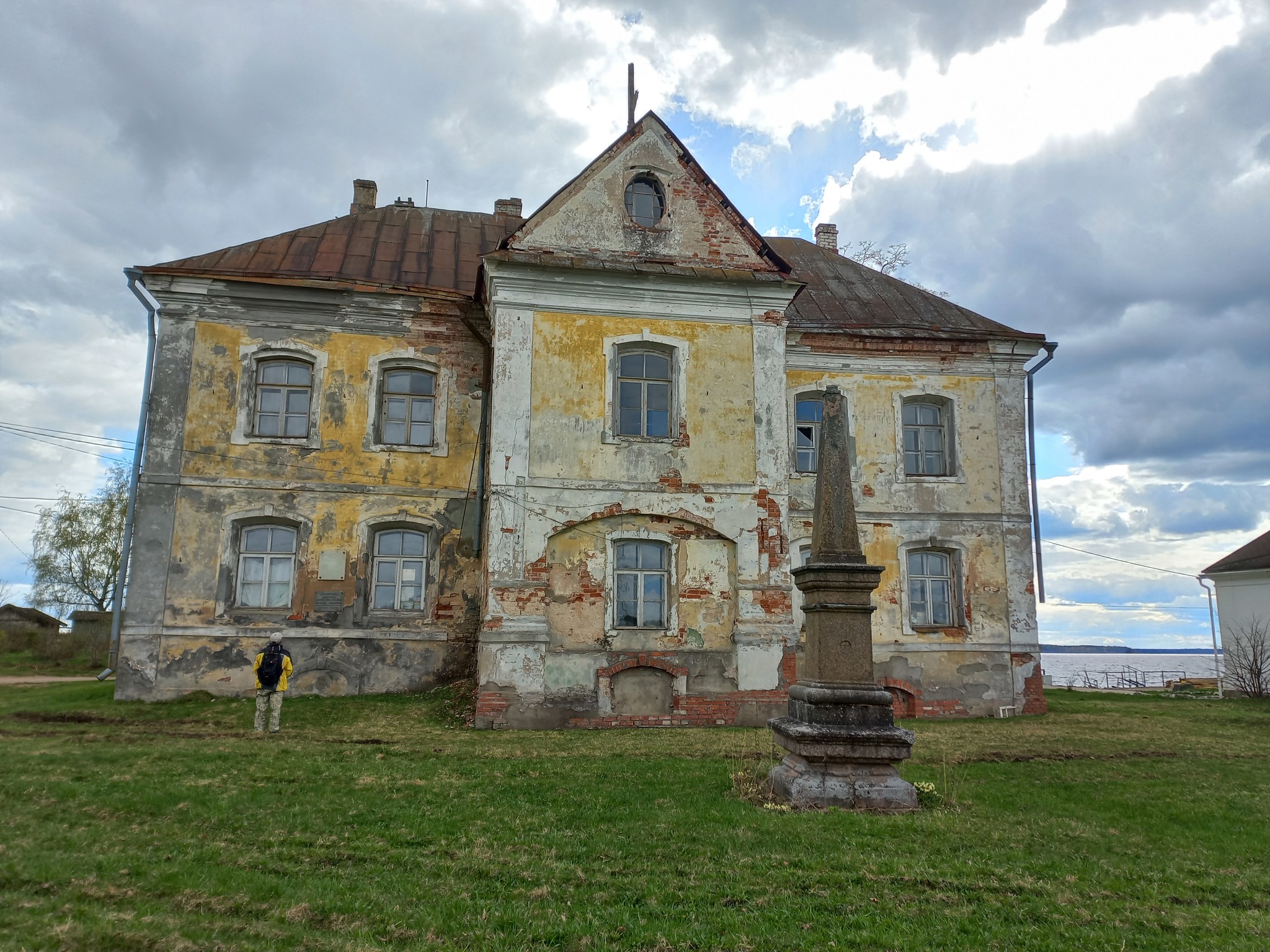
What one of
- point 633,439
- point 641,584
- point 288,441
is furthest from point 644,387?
point 288,441

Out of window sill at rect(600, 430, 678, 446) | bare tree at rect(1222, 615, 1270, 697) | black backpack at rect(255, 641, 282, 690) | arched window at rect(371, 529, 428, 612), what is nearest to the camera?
black backpack at rect(255, 641, 282, 690)

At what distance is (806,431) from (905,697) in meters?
5.40

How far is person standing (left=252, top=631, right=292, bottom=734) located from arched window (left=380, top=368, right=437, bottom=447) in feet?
16.2

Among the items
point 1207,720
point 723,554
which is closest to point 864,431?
point 723,554

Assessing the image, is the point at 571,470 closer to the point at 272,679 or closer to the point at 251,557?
the point at 272,679

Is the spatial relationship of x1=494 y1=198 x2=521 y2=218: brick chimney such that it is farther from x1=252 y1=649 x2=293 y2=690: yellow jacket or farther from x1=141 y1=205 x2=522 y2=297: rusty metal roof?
x1=252 y1=649 x2=293 y2=690: yellow jacket

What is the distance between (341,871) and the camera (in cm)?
508

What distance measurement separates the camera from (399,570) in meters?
15.2

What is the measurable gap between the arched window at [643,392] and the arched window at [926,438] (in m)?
5.71

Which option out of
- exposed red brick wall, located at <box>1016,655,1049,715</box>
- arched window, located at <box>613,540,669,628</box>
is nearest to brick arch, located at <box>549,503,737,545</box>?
arched window, located at <box>613,540,669,628</box>

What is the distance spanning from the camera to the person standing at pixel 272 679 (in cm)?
1145

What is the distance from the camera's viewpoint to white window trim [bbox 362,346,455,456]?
15.3m

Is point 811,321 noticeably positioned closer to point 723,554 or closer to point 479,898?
point 723,554

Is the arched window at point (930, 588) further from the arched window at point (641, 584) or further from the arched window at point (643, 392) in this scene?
the arched window at point (643, 392)
